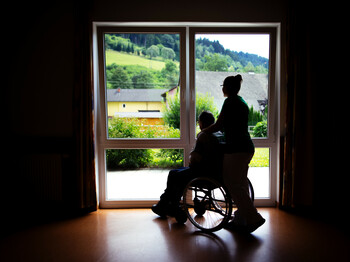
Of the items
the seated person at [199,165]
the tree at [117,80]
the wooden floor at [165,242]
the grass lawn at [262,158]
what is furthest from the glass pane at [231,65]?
the wooden floor at [165,242]

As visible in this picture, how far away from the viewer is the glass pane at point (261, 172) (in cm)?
326

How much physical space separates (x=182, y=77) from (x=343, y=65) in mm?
1696

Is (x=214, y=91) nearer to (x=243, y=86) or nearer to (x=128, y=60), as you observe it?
(x=243, y=86)

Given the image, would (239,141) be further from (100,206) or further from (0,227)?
(0,227)

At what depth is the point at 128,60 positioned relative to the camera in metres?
3.16

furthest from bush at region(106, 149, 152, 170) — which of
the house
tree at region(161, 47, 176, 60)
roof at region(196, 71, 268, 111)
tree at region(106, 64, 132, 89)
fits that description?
tree at region(161, 47, 176, 60)

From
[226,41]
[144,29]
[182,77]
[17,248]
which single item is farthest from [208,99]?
[17,248]

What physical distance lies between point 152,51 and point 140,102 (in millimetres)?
603

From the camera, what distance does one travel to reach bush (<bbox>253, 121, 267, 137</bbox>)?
3.21 m

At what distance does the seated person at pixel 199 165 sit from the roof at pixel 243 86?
67 cm

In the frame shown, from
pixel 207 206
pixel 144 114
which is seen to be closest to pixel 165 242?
pixel 207 206

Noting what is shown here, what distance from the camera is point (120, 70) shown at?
3176mm

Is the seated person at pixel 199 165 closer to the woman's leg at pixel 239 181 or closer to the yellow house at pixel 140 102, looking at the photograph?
the woman's leg at pixel 239 181

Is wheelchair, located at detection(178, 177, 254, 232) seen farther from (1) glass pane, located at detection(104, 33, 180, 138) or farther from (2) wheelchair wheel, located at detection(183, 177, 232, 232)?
(1) glass pane, located at detection(104, 33, 180, 138)
